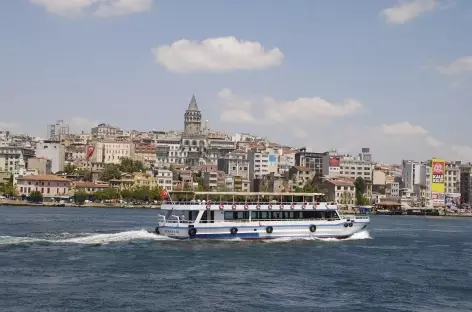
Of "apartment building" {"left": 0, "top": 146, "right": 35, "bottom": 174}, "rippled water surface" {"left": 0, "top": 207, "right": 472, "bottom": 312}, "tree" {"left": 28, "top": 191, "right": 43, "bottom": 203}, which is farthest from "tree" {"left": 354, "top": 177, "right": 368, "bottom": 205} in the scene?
"rippled water surface" {"left": 0, "top": 207, "right": 472, "bottom": 312}

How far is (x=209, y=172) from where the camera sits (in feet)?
450

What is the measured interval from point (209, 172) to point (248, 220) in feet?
315

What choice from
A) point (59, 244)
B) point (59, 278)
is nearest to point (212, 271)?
point (59, 278)

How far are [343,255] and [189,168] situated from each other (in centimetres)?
11285

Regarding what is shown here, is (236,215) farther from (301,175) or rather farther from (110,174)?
(301,175)

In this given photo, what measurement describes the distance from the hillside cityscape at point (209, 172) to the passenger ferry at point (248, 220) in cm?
7615

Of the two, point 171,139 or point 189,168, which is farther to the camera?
point 171,139

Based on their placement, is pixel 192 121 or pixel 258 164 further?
pixel 192 121

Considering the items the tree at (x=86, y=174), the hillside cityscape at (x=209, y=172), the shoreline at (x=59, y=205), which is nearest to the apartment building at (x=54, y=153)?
the hillside cityscape at (x=209, y=172)

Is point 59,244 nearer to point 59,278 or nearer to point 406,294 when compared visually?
point 59,278

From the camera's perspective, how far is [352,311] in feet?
75.9

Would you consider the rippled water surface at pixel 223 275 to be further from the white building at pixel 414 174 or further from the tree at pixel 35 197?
the white building at pixel 414 174

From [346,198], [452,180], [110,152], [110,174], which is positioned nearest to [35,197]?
[110,174]

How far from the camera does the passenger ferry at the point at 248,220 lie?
40.2 metres
